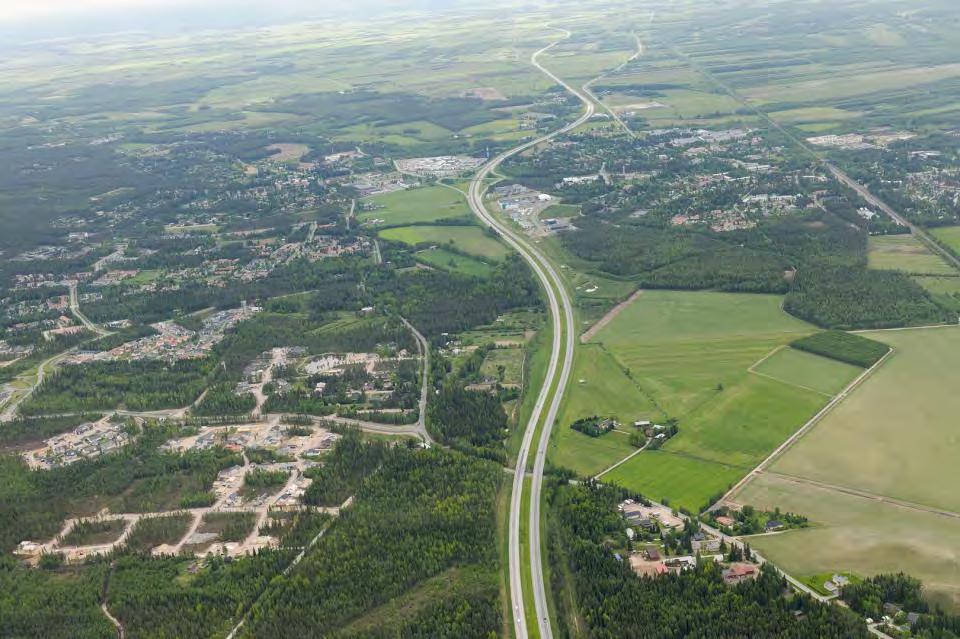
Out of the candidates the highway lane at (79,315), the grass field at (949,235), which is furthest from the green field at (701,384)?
the highway lane at (79,315)

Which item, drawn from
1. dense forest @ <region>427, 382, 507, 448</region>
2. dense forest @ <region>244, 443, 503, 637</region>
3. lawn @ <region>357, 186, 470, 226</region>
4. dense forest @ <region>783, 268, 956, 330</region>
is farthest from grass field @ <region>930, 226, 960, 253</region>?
dense forest @ <region>244, 443, 503, 637</region>

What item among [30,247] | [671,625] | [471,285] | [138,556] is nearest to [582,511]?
[671,625]

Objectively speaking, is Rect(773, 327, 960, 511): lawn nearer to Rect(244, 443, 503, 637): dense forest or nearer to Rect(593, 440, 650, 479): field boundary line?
Rect(593, 440, 650, 479): field boundary line

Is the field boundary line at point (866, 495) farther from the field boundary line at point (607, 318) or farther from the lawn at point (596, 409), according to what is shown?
the field boundary line at point (607, 318)

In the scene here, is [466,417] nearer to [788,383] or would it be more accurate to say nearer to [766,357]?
[788,383]

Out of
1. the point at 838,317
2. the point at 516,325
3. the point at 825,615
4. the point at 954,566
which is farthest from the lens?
the point at 516,325

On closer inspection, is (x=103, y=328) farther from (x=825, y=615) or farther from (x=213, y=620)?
(x=825, y=615)

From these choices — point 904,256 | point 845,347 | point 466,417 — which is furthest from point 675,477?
point 904,256
